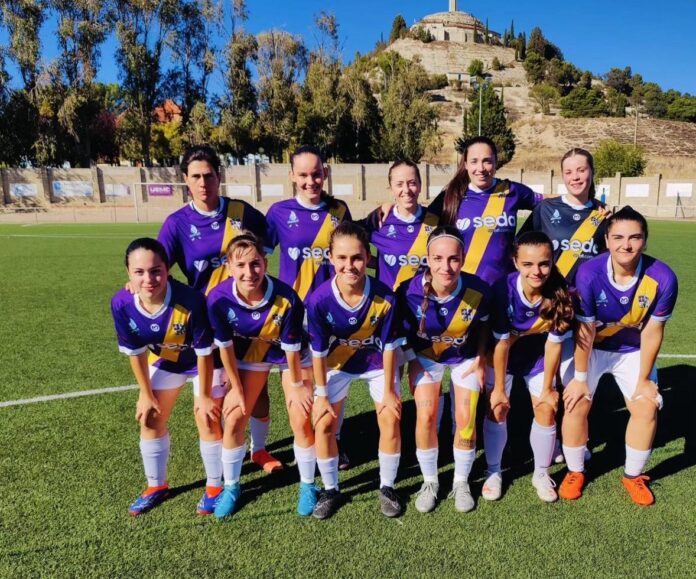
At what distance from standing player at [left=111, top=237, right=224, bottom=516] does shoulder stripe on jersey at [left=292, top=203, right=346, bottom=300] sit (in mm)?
754

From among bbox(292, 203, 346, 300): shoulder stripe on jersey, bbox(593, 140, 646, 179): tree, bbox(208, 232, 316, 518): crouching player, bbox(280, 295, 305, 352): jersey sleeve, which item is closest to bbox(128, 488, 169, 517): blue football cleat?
bbox(208, 232, 316, 518): crouching player

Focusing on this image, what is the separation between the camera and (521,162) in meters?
53.1

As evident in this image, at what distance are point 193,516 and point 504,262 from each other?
2.44 meters

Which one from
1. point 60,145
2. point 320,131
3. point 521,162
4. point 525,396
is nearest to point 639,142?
point 521,162

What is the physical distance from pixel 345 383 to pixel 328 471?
0.49 metres

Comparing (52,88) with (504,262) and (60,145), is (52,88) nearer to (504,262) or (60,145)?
(60,145)

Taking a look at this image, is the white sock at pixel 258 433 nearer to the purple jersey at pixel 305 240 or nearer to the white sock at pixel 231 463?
the white sock at pixel 231 463

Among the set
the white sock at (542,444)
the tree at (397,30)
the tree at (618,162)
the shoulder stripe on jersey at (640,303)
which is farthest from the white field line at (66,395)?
the tree at (397,30)

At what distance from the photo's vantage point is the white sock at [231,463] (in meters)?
2.91

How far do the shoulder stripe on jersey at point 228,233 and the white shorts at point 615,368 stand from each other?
2172mm

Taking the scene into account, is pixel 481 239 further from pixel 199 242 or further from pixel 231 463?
pixel 231 463

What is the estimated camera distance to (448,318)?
286cm

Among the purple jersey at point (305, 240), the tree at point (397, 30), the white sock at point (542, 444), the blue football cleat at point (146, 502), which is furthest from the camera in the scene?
the tree at point (397, 30)

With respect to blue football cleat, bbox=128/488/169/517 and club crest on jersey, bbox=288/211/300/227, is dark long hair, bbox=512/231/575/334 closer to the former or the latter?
club crest on jersey, bbox=288/211/300/227
